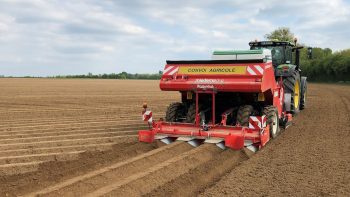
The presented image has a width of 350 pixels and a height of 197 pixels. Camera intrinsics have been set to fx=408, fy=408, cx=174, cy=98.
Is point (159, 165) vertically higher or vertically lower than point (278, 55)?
lower

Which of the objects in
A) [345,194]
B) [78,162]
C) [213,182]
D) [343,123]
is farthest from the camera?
[343,123]

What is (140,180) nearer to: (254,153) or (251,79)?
(254,153)

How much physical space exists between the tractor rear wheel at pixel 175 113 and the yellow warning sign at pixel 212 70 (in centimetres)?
92

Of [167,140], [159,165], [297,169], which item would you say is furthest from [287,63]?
[159,165]

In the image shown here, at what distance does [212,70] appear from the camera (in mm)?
8062

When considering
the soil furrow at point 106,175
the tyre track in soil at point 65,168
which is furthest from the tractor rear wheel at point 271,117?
the tyre track in soil at point 65,168

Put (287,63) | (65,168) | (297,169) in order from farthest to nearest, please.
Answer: (287,63) → (65,168) → (297,169)

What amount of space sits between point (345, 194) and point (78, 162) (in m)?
4.02

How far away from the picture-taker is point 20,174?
601 cm

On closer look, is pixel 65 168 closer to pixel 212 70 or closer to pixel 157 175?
pixel 157 175

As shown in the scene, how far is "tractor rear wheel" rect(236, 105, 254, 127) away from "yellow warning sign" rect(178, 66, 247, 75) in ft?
2.45

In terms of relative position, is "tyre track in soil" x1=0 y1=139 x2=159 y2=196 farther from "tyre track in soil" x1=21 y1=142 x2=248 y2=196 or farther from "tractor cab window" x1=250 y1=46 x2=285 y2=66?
"tractor cab window" x1=250 y1=46 x2=285 y2=66

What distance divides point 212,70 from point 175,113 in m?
1.40

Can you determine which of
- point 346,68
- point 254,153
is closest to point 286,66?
point 254,153
